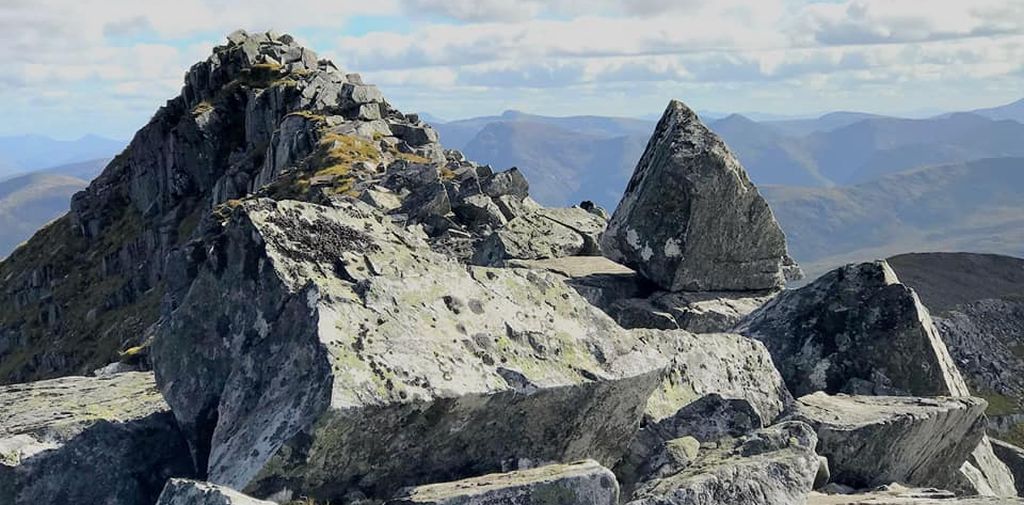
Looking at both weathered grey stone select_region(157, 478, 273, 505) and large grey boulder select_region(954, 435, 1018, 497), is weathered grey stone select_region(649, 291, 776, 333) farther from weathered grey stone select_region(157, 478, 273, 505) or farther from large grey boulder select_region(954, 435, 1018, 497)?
weathered grey stone select_region(157, 478, 273, 505)

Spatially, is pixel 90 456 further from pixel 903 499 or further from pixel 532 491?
pixel 903 499

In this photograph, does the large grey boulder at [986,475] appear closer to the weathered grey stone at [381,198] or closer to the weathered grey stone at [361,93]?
the weathered grey stone at [381,198]

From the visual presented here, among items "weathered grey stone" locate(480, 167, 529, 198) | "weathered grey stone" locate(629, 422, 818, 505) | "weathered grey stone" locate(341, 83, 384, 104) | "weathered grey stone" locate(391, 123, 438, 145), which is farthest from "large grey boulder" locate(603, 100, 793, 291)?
"weathered grey stone" locate(341, 83, 384, 104)

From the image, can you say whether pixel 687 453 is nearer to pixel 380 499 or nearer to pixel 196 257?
pixel 380 499

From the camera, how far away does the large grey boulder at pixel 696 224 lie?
27.0 m

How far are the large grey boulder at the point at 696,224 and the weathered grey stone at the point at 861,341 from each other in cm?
664

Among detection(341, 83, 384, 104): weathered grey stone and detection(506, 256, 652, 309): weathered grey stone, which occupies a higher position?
detection(341, 83, 384, 104): weathered grey stone

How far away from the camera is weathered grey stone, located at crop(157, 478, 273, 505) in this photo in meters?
10.4

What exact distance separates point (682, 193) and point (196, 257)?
1439 cm

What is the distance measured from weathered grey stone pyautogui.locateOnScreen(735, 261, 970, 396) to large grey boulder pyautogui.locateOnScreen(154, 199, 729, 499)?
4.68 m

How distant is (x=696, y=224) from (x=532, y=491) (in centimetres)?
1683

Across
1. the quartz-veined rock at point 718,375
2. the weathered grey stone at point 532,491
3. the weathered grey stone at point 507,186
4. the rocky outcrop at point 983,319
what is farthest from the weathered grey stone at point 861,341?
the rocky outcrop at point 983,319

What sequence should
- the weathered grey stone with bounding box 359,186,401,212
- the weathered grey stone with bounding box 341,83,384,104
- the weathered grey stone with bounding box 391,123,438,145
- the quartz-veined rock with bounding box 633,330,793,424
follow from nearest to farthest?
the quartz-veined rock with bounding box 633,330,793,424
the weathered grey stone with bounding box 359,186,401,212
the weathered grey stone with bounding box 391,123,438,145
the weathered grey stone with bounding box 341,83,384,104

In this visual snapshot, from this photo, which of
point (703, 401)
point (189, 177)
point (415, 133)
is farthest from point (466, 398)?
point (189, 177)
